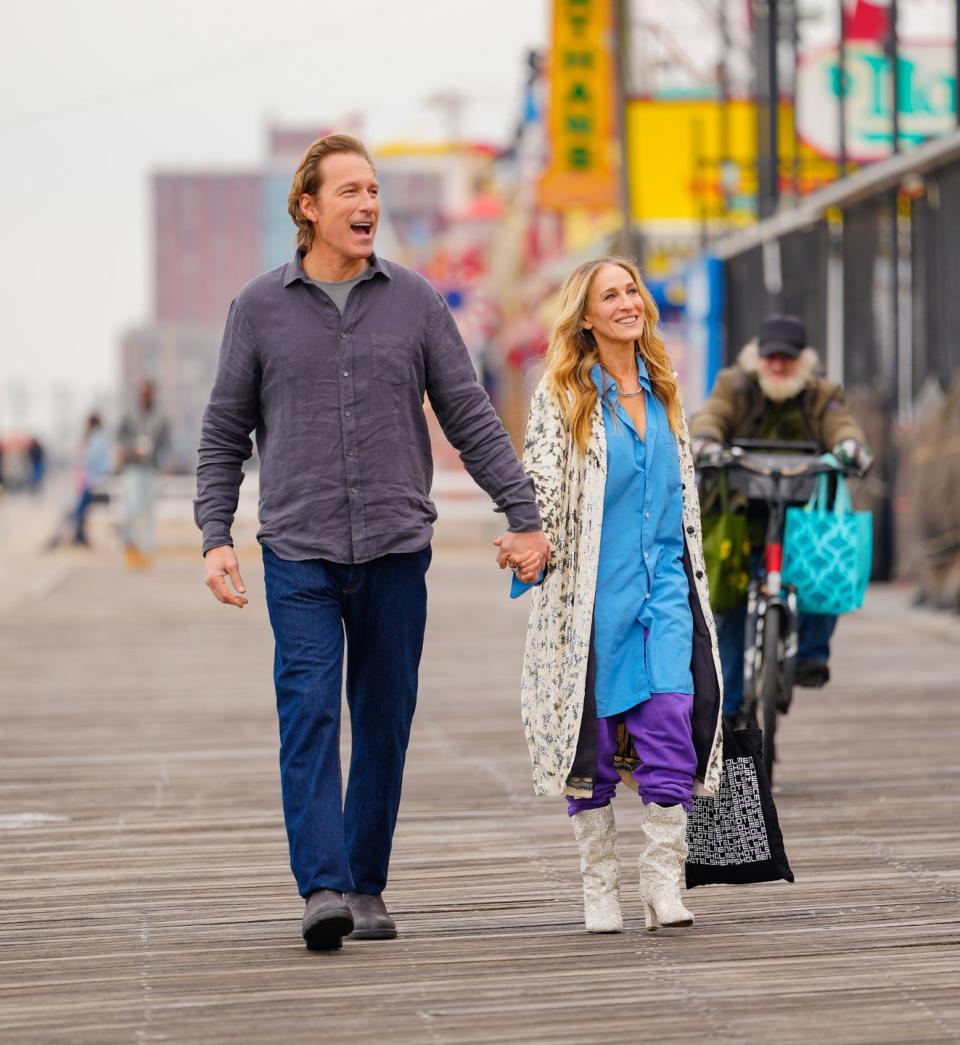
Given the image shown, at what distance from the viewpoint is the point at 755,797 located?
5824 millimetres

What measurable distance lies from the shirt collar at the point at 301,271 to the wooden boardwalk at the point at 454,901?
1614 millimetres

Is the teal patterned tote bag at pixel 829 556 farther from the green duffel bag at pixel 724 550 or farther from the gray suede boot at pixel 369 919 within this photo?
the gray suede boot at pixel 369 919

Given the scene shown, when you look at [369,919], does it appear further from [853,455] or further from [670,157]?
[670,157]

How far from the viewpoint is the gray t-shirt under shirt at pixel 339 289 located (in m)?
5.71

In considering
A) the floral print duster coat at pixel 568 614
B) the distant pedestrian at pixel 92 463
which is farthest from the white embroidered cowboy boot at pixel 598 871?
the distant pedestrian at pixel 92 463

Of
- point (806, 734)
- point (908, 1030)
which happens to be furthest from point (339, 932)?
point (806, 734)

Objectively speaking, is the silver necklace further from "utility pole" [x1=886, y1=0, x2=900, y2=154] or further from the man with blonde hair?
"utility pole" [x1=886, y1=0, x2=900, y2=154]

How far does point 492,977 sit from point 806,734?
16.3ft

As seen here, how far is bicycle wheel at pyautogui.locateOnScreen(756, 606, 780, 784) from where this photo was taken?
797cm

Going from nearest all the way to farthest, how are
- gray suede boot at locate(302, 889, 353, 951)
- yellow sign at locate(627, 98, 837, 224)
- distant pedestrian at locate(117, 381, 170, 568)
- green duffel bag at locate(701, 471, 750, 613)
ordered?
gray suede boot at locate(302, 889, 353, 951)
green duffel bag at locate(701, 471, 750, 613)
distant pedestrian at locate(117, 381, 170, 568)
yellow sign at locate(627, 98, 837, 224)

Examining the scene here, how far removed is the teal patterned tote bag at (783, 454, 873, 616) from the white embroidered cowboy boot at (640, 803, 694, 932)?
239 centimetres

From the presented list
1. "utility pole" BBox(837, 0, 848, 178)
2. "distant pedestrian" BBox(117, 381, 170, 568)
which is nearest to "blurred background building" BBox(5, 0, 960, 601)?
"utility pole" BBox(837, 0, 848, 178)

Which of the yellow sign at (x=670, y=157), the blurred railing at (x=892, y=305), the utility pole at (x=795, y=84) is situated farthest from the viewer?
the yellow sign at (x=670, y=157)

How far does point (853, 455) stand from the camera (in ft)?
25.9
